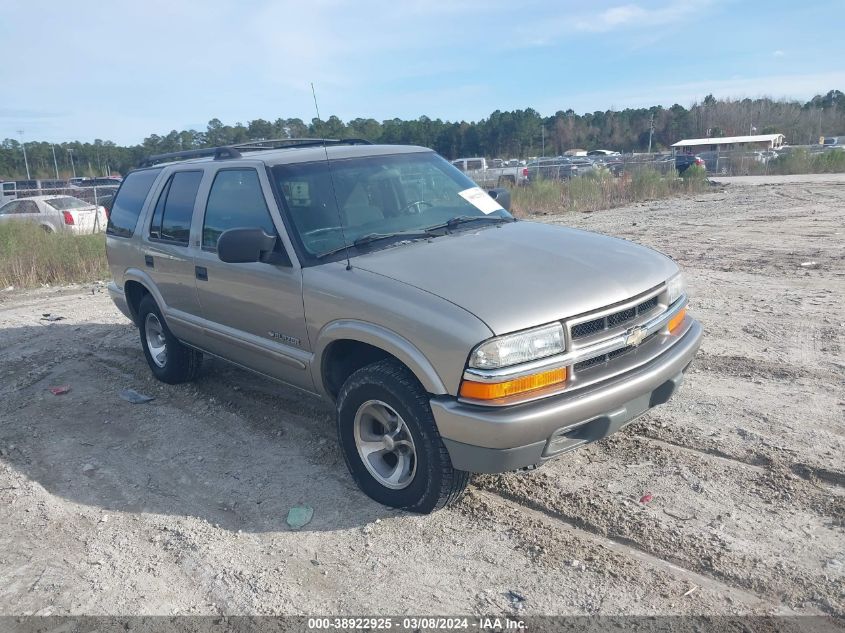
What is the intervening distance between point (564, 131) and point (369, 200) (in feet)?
276

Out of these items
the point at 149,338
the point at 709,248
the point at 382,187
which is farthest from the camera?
the point at 709,248

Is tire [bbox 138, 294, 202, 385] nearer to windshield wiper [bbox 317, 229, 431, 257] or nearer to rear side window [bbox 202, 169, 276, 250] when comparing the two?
rear side window [bbox 202, 169, 276, 250]

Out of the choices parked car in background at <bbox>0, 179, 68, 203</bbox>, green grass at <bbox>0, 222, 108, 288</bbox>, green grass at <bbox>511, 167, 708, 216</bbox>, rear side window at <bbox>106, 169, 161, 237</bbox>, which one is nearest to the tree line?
parked car in background at <bbox>0, 179, 68, 203</bbox>

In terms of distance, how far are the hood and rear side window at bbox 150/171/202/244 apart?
1.96m

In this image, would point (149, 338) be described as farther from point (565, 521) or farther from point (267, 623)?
point (565, 521)

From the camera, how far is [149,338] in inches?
248

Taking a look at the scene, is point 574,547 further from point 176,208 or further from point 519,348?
point 176,208

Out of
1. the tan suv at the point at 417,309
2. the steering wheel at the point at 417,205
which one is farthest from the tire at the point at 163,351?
the steering wheel at the point at 417,205

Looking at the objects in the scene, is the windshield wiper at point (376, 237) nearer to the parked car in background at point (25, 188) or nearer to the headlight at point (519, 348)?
the headlight at point (519, 348)

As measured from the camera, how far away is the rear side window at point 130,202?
603 cm

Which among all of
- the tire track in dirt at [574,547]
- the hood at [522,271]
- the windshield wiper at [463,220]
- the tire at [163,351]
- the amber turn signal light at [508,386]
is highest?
the windshield wiper at [463,220]

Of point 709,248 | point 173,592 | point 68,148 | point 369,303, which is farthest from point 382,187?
point 68,148

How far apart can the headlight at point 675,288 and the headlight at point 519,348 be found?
1026mm

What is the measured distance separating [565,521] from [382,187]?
244 centimetres
